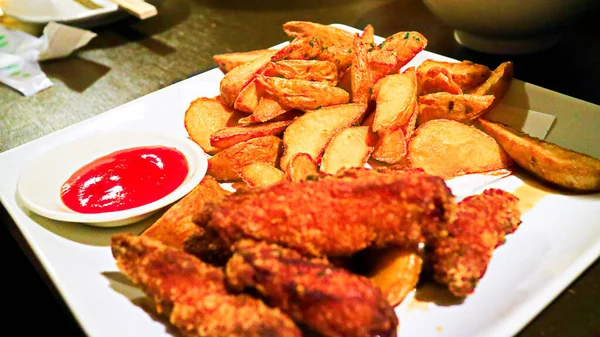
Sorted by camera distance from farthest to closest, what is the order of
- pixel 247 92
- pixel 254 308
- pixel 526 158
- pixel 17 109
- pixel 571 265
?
pixel 17 109 < pixel 247 92 < pixel 526 158 < pixel 571 265 < pixel 254 308

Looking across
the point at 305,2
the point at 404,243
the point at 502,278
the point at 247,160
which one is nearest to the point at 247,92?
the point at 247,160

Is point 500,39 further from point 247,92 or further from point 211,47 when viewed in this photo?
point 211,47

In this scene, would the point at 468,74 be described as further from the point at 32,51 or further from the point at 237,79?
the point at 32,51

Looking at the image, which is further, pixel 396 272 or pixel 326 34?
pixel 326 34

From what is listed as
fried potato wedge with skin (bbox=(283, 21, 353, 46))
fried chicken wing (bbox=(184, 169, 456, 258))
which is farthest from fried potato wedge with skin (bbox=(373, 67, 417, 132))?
fried chicken wing (bbox=(184, 169, 456, 258))

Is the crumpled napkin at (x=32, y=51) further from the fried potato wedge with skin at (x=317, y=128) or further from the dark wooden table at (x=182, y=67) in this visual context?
the fried potato wedge with skin at (x=317, y=128)


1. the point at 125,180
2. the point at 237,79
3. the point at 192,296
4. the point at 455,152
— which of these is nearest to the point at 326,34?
the point at 237,79

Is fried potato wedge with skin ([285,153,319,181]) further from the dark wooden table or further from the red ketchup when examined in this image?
the dark wooden table
